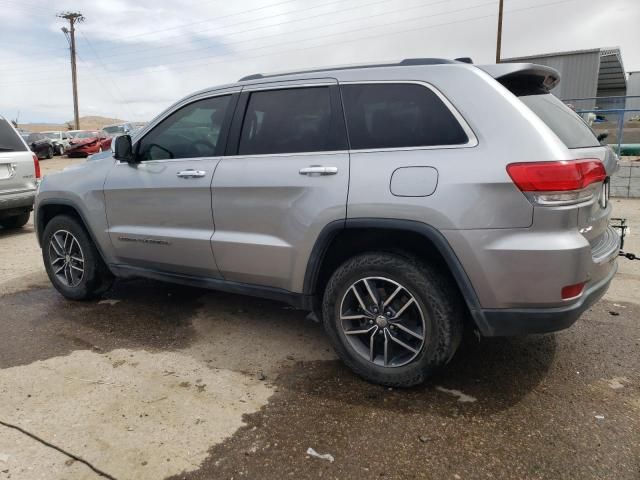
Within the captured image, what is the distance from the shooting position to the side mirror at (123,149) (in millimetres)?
3889

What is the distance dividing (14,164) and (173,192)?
5.23 metres

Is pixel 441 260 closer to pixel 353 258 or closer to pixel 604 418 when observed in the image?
pixel 353 258

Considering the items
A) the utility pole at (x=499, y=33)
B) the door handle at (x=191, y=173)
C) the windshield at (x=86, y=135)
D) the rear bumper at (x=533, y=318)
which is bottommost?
the rear bumper at (x=533, y=318)

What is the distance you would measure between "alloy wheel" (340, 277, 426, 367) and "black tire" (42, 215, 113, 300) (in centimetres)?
251

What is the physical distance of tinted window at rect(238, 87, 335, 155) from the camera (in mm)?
Result: 3141

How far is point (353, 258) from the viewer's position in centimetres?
301

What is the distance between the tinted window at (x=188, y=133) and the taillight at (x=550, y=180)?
2.06 m

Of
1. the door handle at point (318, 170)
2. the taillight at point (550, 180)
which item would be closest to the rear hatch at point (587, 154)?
the taillight at point (550, 180)

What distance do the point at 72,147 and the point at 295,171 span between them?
28087 millimetres

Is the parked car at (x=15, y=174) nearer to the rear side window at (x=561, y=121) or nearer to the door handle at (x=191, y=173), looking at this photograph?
the door handle at (x=191, y=173)

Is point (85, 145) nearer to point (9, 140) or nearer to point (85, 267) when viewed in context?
point (9, 140)

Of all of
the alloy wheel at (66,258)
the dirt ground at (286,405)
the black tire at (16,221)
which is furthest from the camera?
the black tire at (16,221)

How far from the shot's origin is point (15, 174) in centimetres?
755

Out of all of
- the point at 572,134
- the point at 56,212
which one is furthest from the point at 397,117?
the point at 56,212
